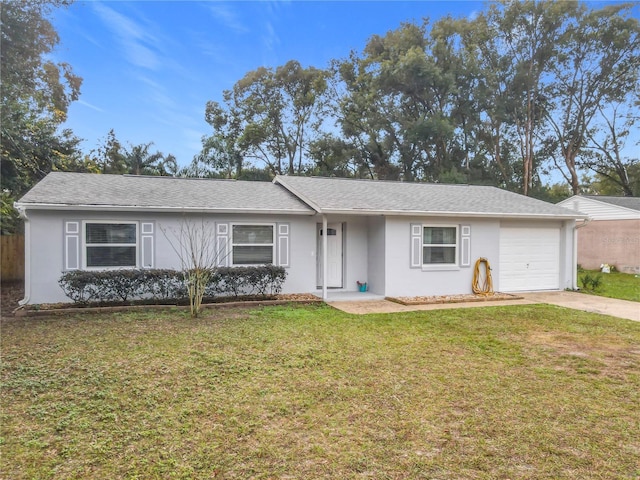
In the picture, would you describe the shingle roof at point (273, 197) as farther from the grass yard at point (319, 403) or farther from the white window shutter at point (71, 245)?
the grass yard at point (319, 403)

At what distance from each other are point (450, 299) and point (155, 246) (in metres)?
7.68

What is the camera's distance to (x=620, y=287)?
13.2m

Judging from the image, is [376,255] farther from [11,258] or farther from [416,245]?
[11,258]

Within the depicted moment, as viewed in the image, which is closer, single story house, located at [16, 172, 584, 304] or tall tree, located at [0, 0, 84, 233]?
single story house, located at [16, 172, 584, 304]

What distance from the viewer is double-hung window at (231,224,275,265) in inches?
415

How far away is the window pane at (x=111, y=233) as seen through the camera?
31.0 feet

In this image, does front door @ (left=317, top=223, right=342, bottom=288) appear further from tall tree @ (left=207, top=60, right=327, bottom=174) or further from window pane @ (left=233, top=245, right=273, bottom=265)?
tall tree @ (left=207, top=60, right=327, bottom=174)

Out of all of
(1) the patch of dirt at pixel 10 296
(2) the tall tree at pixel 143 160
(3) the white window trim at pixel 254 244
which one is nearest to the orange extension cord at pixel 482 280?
(3) the white window trim at pixel 254 244

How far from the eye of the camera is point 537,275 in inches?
490

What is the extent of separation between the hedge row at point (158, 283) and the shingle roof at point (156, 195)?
1.56 metres

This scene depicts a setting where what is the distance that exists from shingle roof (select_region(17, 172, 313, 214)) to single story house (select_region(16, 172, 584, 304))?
3cm

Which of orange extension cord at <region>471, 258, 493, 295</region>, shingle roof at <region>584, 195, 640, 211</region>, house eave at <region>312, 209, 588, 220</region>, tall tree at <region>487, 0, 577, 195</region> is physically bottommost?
orange extension cord at <region>471, 258, 493, 295</region>

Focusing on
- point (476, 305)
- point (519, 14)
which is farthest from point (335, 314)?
point (519, 14)

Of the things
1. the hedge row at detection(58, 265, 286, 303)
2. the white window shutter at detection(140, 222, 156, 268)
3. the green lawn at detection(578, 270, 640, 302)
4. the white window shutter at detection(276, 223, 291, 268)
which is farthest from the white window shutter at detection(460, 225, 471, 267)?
the white window shutter at detection(140, 222, 156, 268)
